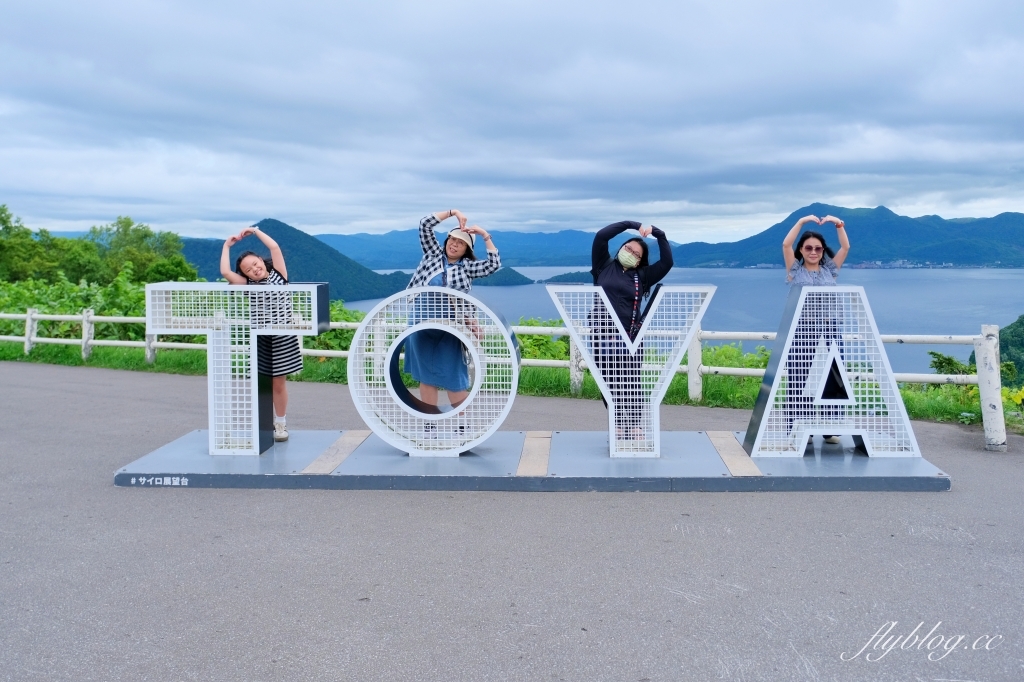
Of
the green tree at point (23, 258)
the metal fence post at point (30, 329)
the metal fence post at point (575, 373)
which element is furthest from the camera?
the green tree at point (23, 258)

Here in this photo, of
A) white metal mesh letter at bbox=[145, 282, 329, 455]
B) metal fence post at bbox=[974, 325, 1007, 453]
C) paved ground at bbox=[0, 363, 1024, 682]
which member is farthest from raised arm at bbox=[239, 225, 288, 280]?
Result: metal fence post at bbox=[974, 325, 1007, 453]

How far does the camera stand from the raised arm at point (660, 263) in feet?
22.9

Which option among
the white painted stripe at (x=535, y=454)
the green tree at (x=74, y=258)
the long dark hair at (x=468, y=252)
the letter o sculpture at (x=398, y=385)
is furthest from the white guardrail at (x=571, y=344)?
the green tree at (x=74, y=258)

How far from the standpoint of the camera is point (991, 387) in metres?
7.88

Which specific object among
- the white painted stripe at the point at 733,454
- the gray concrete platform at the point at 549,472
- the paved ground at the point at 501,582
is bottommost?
the paved ground at the point at 501,582

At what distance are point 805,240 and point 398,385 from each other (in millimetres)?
3478

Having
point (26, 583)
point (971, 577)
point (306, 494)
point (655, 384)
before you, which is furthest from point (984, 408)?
point (26, 583)

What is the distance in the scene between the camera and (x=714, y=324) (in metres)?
10.4

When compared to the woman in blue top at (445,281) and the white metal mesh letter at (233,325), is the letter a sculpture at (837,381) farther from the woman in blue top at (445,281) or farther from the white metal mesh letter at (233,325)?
the white metal mesh letter at (233,325)

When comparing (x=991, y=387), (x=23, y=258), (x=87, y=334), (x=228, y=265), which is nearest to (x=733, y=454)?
(x=991, y=387)

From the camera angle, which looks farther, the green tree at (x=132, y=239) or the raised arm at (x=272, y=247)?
the green tree at (x=132, y=239)

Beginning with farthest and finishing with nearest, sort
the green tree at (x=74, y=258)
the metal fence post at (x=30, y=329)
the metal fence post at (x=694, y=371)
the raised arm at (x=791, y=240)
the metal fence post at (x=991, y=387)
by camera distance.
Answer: the green tree at (x=74, y=258) < the metal fence post at (x=30, y=329) < the metal fence post at (x=694, y=371) < the metal fence post at (x=991, y=387) < the raised arm at (x=791, y=240)

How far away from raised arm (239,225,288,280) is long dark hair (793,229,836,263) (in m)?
4.27

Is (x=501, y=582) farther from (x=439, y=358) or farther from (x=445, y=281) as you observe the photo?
(x=445, y=281)
